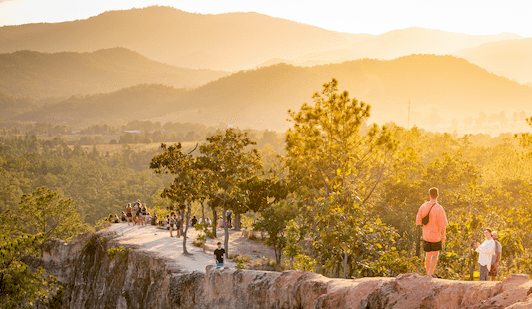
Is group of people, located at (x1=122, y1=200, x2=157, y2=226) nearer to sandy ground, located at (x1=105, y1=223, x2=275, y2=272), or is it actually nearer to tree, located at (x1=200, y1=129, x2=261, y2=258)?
sandy ground, located at (x1=105, y1=223, x2=275, y2=272)

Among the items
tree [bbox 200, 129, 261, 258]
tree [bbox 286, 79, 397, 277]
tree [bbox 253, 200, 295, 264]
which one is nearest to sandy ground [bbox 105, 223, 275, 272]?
tree [bbox 200, 129, 261, 258]

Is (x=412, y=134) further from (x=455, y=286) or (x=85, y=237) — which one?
(x=455, y=286)

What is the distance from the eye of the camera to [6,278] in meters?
25.7

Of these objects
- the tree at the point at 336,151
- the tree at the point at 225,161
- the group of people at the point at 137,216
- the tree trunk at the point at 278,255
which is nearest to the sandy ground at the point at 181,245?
the group of people at the point at 137,216

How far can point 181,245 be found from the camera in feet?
92.5

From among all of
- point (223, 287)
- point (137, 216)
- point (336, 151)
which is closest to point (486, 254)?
point (336, 151)

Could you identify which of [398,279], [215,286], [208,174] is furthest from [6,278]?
[398,279]

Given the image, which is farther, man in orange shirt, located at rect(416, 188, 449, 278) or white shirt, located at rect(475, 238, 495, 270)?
white shirt, located at rect(475, 238, 495, 270)

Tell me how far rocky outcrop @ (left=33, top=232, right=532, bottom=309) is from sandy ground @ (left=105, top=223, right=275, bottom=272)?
0.83 m

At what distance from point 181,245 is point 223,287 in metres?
11.9

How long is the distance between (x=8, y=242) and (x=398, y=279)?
2552 centimetres

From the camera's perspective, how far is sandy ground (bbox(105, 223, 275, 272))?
80.1ft

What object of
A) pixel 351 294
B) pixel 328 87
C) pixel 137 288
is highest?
pixel 328 87

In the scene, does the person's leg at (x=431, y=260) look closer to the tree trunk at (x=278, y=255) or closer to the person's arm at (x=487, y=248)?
the person's arm at (x=487, y=248)
